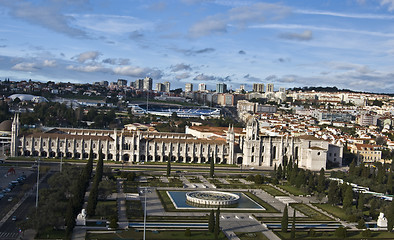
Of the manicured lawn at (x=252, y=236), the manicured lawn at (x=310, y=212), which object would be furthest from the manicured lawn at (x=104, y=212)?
the manicured lawn at (x=310, y=212)

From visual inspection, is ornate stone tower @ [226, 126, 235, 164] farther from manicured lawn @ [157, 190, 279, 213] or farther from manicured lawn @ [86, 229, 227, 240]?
manicured lawn @ [86, 229, 227, 240]

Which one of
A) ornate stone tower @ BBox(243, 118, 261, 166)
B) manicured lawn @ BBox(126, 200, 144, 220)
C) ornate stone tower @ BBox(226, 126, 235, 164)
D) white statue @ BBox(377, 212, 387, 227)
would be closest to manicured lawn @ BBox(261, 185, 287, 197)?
white statue @ BBox(377, 212, 387, 227)

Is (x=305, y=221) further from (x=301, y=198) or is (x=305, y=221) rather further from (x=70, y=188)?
(x=70, y=188)

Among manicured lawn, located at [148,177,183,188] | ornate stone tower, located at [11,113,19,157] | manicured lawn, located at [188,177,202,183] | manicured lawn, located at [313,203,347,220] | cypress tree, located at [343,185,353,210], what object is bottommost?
manicured lawn, located at [313,203,347,220]

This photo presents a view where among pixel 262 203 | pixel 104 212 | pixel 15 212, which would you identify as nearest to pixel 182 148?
pixel 262 203

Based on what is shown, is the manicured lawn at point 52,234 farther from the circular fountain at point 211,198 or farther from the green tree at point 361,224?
the green tree at point 361,224

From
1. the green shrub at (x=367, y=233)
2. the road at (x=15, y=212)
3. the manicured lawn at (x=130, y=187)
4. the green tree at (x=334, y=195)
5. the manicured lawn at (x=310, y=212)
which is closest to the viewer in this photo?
the road at (x=15, y=212)

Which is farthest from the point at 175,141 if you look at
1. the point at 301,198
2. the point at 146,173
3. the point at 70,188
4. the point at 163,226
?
the point at 163,226
